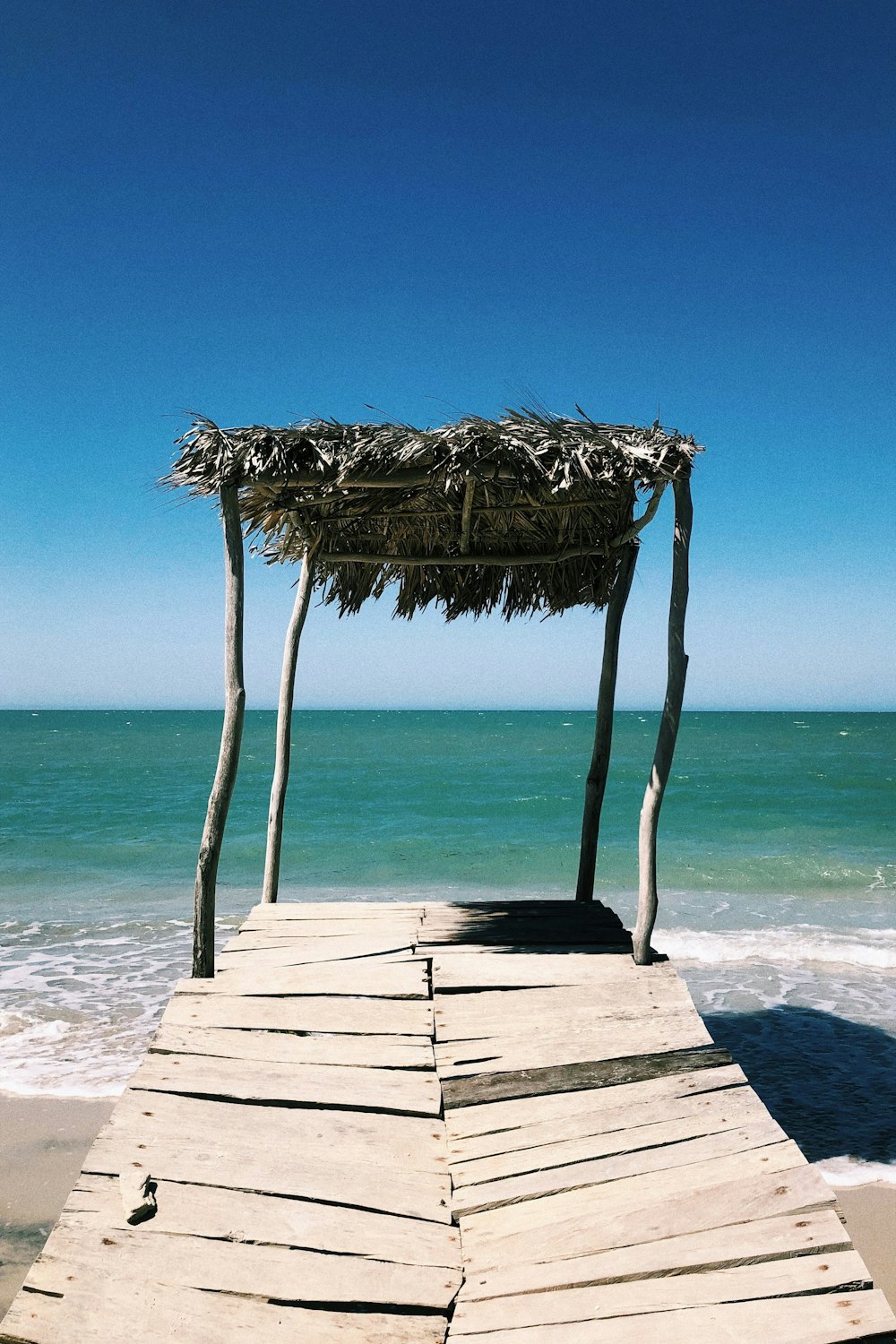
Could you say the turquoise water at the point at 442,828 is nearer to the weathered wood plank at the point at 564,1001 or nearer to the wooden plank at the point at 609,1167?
the weathered wood plank at the point at 564,1001

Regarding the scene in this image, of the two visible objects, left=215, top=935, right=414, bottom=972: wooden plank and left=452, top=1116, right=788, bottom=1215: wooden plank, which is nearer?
left=452, top=1116, right=788, bottom=1215: wooden plank

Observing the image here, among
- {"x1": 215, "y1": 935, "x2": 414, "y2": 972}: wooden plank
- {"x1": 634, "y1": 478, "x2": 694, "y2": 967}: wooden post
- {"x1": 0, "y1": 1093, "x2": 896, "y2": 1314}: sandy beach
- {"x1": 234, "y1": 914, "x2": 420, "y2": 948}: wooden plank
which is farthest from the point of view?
{"x1": 234, "y1": 914, "x2": 420, "y2": 948}: wooden plank

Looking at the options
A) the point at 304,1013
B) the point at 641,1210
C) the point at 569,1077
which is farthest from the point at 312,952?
the point at 641,1210

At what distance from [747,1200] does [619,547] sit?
3.51 metres

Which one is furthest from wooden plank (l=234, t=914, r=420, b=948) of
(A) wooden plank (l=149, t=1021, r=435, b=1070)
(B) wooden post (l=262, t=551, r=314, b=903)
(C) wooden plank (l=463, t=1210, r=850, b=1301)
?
(C) wooden plank (l=463, t=1210, r=850, b=1301)

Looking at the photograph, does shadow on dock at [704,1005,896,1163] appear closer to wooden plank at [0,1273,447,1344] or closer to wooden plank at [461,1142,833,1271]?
wooden plank at [461,1142,833,1271]

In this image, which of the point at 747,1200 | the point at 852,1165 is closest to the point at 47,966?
the point at 852,1165

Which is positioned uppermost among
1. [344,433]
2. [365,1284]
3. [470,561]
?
[344,433]

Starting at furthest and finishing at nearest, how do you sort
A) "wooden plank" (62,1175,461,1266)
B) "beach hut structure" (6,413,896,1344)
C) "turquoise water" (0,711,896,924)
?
"turquoise water" (0,711,896,924), "wooden plank" (62,1175,461,1266), "beach hut structure" (6,413,896,1344)

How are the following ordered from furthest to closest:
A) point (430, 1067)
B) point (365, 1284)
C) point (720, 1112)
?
point (430, 1067) → point (720, 1112) → point (365, 1284)

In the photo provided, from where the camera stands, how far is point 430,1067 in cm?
304

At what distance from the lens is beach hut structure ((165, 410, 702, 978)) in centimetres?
369

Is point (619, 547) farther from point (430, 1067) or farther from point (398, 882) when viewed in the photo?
point (398, 882)

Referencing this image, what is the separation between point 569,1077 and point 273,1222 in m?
1.10
